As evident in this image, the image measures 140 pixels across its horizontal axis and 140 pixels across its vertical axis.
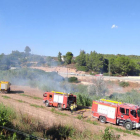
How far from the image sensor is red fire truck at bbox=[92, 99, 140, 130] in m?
14.1

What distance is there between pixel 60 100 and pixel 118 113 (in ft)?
23.8

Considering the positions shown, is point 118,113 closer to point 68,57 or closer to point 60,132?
point 60,132

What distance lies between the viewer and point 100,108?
15.7 m

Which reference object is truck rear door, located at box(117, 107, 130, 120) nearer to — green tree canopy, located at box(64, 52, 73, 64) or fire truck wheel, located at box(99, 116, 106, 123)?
fire truck wheel, located at box(99, 116, 106, 123)

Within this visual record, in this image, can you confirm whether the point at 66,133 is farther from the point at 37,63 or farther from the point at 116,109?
the point at 37,63

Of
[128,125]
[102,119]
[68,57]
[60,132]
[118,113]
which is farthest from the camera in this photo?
[68,57]

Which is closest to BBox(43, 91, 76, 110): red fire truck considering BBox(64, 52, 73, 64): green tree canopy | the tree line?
the tree line

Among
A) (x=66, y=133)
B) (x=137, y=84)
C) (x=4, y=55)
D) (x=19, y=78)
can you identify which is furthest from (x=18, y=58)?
(x=66, y=133)

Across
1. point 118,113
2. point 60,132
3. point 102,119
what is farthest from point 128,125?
point 60,132

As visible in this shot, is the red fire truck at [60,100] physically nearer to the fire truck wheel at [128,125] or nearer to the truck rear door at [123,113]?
the truck rear door at [123,113]

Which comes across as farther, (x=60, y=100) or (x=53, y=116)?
(x=60, y=100)

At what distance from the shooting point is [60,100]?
19500mm

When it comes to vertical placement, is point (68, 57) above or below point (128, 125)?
above

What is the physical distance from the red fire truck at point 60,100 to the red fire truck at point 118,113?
158 inches
